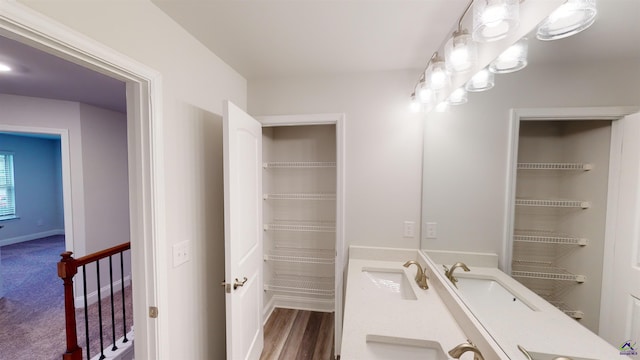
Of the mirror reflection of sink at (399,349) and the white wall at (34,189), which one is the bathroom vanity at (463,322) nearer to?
the mirror reflection of sink at (399,349)

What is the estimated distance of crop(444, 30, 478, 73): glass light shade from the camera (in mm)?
1039

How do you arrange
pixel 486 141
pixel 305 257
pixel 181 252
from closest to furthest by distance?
pixel 486 141 < pixel 181 252 < pixel 305 257

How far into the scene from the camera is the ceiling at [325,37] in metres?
0.67

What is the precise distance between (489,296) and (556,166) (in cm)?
62

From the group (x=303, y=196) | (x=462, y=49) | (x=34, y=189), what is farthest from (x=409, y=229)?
(x=34, y=189)

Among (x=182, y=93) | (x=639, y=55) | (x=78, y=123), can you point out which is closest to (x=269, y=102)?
(x=182, y=93)

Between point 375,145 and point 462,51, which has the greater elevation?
point 462,51

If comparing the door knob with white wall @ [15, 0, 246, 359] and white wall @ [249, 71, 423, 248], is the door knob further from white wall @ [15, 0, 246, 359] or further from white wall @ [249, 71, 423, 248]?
white wall @ [249, 71, 423, 248]

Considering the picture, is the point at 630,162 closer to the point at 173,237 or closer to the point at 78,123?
the point at 173,237

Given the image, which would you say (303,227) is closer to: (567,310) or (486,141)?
(486,141)

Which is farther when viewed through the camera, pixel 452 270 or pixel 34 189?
pixel 34 189

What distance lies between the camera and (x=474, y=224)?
1261 mm

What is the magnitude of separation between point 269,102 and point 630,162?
197cm

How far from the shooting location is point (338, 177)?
192cm
